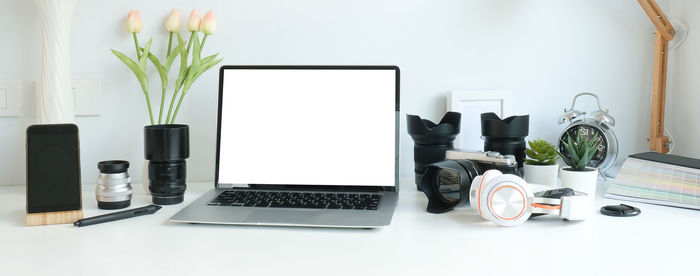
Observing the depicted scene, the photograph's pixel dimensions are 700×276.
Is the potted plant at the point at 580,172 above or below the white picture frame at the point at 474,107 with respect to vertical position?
below

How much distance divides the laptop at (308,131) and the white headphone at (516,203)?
0.25 meters

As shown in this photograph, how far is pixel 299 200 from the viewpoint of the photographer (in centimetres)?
105

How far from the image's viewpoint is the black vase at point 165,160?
3.47 ft

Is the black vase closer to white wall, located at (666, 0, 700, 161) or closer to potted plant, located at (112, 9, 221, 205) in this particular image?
→ potted plant, located at (112, 9, 221, 205)

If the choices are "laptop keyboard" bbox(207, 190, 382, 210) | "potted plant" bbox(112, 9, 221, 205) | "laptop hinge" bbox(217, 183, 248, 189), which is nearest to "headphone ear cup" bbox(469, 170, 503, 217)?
"laptop keyboard" bbox(207, 190, 382, 210)

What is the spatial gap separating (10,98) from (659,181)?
1.32 metres

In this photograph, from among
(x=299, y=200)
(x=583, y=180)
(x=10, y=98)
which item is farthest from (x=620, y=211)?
(x=10, y=98)

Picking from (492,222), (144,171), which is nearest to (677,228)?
(492,222)

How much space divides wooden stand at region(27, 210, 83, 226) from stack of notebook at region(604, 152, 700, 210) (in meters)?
0.94

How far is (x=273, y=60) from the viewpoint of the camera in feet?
4.31

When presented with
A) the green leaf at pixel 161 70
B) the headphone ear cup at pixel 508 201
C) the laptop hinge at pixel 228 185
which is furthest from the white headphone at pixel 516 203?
the green leaf at pixel 161 70

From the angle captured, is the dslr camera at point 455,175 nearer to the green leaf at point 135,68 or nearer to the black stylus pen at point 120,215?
the black stylus pen at point 120,215

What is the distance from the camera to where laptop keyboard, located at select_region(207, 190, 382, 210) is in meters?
1.01

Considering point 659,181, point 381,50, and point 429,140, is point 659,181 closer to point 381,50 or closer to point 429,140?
point 429,140
